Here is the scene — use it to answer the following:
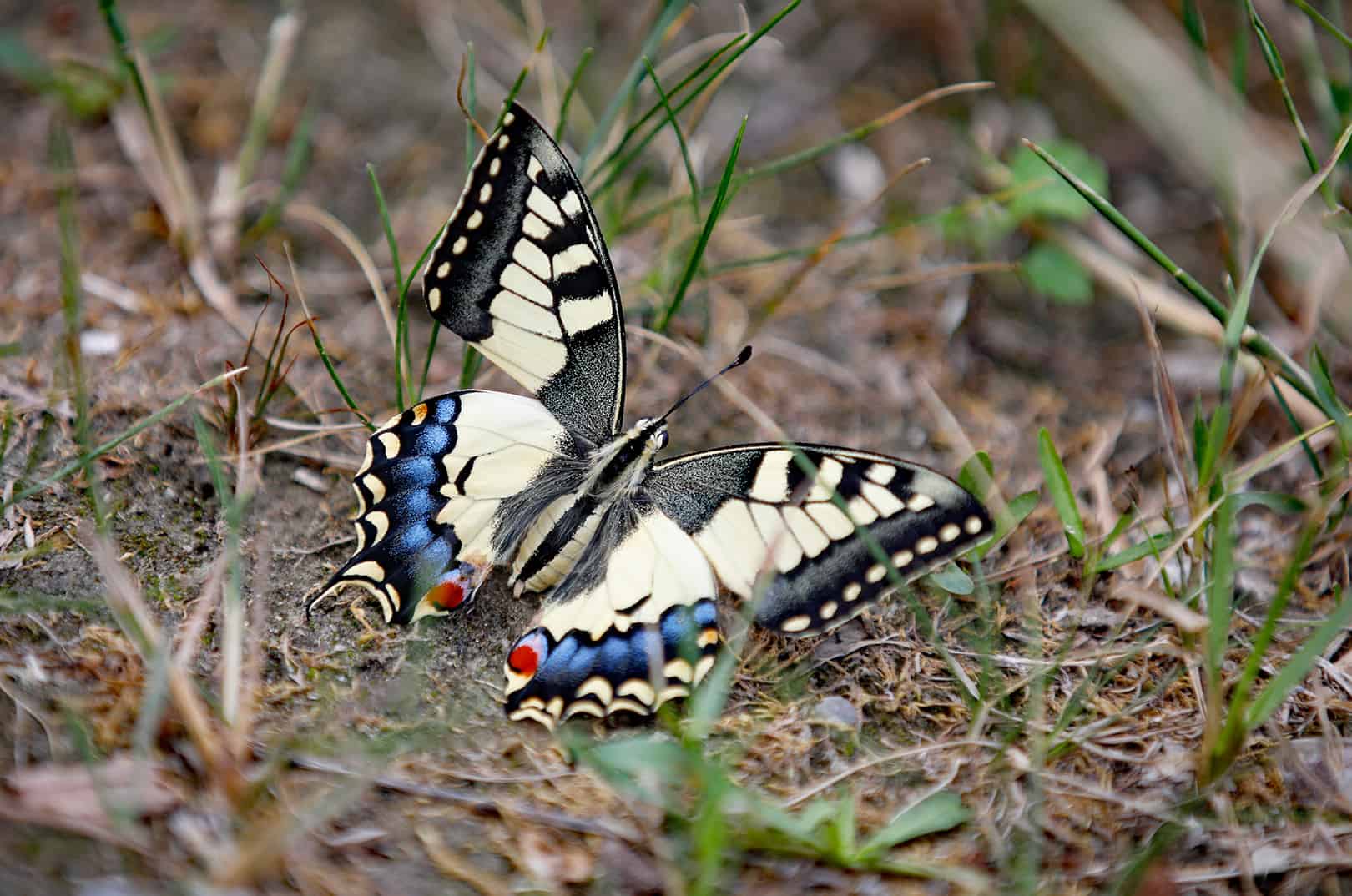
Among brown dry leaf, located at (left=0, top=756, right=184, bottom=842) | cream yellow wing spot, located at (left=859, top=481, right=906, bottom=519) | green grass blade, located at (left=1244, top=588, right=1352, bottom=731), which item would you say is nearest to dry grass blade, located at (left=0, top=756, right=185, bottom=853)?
brown dry leaf, located at (left=0, top=756, right=184, bottom=842)

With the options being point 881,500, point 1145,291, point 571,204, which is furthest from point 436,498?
point 1145,291

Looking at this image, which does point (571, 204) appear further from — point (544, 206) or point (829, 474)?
point (829, 474)

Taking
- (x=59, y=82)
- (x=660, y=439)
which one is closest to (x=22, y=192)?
(x=59, y=82)

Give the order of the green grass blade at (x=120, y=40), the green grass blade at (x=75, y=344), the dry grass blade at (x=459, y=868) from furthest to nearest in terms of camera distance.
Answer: the green grass blade at (x=120, y=40), the green grass blade at (x=75, y=344), the dry grass blade at (x=459, y=868)

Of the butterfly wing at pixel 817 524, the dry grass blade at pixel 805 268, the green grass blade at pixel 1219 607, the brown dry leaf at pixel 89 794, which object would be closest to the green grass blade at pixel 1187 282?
the dry grass blade at pixel 805 268

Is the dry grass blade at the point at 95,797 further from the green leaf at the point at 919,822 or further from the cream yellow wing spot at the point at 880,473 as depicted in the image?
the cream yellow wing spot at the point at 880,473

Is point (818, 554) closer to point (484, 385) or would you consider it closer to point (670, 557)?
point (670, 557)
